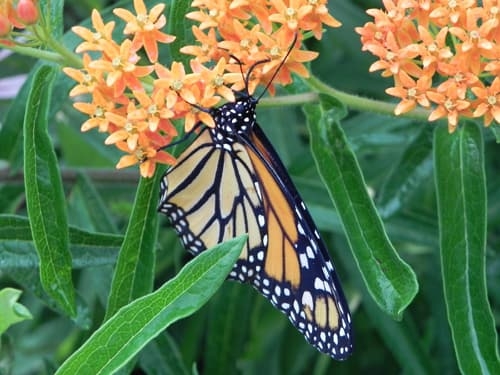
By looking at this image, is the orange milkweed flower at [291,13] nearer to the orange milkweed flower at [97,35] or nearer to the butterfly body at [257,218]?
the butterfly body at [257,218]

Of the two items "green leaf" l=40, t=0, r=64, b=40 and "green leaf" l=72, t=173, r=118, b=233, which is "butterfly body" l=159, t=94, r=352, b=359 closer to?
"green leaf" l=40, t=0, r=64, b=40

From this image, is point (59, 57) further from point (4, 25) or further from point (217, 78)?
point (217, 78)

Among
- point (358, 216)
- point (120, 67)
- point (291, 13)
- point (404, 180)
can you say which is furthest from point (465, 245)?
point (120, 67)

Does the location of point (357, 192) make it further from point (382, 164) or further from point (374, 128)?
point (382, 164)

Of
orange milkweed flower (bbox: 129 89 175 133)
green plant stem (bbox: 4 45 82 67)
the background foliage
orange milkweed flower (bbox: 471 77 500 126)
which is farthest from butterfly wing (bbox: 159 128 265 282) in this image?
orange milkweed flower (bbox: 471 77 500 126)

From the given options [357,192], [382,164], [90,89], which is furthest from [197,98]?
[382,164]
